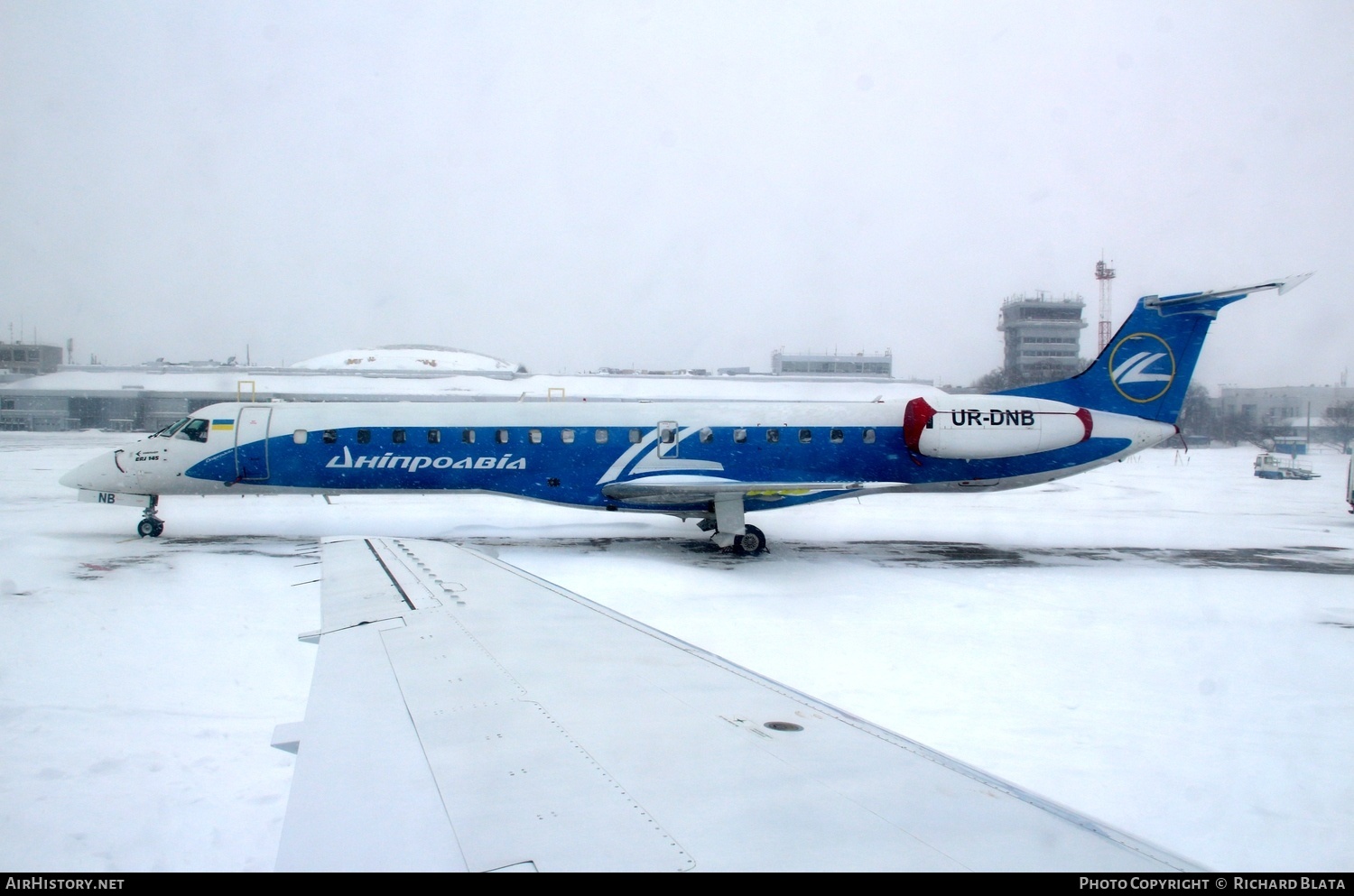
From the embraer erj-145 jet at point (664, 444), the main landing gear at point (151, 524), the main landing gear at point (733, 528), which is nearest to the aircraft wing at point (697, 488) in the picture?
the embraer erj-145 jet at point (664, 444)

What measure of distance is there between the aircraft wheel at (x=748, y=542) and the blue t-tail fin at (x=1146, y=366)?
227 inches

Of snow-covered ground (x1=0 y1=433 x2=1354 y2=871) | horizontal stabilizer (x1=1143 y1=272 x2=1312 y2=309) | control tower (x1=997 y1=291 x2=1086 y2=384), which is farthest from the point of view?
control tower (x1=997 y1=291 x2=1086 y2=384)

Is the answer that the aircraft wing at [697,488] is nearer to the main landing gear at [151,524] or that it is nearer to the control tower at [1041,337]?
the main landing gear at [151,524]

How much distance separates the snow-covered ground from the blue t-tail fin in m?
2.71

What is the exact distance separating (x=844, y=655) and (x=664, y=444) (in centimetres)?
699

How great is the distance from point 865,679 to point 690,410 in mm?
7978

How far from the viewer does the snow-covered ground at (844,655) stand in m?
4.24

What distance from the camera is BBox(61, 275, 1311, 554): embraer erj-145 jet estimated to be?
44.2 feet

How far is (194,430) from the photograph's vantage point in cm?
1367

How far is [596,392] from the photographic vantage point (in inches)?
1742

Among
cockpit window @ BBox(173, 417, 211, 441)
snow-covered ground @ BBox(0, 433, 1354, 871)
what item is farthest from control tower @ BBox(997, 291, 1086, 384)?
cockpit window @ BBox(173, 417, 211, 441)

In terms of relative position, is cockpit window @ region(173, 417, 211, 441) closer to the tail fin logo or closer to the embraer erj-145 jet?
the embraer erj-145 jet

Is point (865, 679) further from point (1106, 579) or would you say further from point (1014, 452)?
point (1014, 452)
